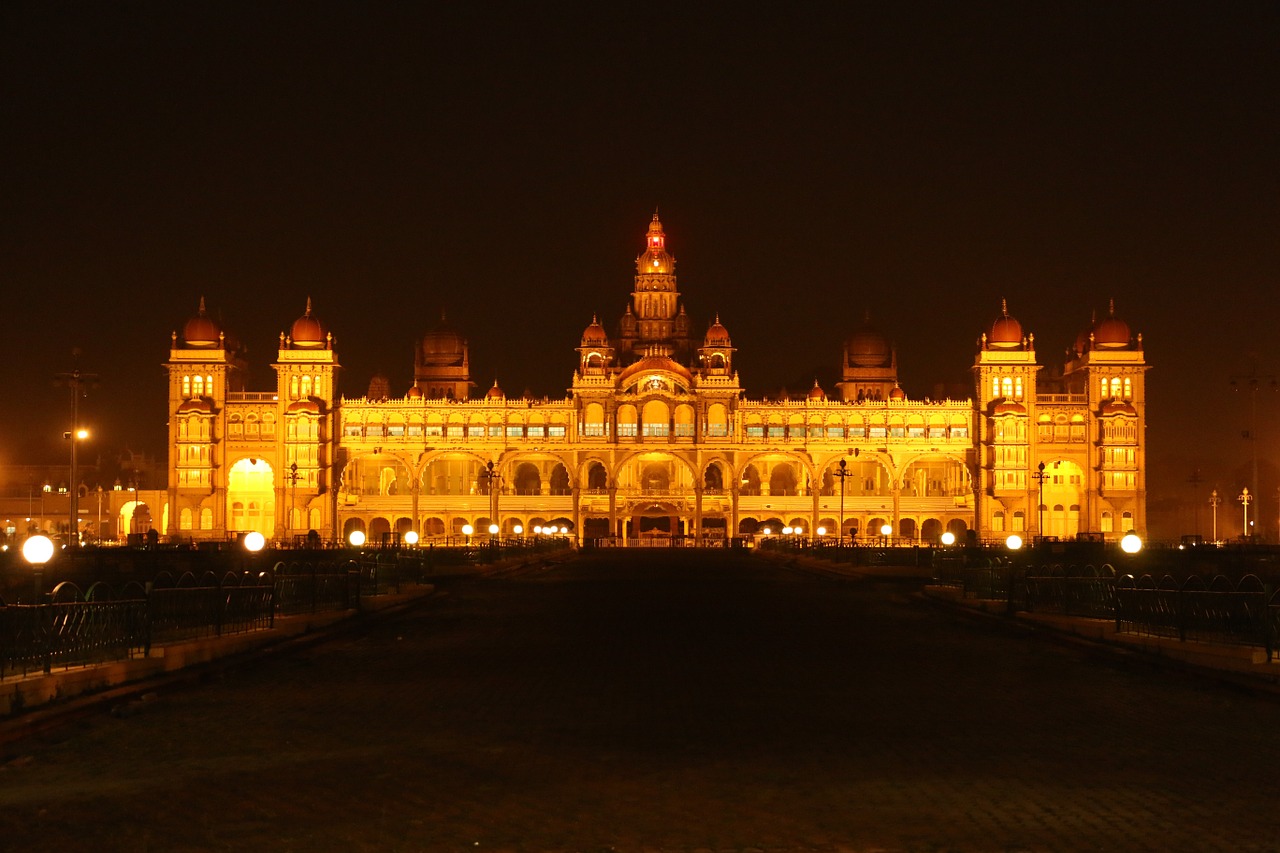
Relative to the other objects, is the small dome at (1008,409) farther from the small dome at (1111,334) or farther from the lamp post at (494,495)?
the lamp post at (494,495)

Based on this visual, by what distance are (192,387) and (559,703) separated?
108443mm

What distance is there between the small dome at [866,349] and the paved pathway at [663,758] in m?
121

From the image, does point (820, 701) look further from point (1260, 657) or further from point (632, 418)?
point (632, 418)

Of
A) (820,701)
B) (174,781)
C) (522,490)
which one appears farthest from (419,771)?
(522,490)

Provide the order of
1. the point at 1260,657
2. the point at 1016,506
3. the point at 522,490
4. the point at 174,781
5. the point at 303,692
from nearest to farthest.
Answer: the point at 174,781
the point at 303,692
the point at 1260,657
the point at 1016,506
the point at 522,490

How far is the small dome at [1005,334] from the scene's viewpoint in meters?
120

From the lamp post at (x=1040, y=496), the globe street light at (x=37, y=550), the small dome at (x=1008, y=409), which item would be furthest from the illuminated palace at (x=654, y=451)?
the globe street light at (x=37, y=550)

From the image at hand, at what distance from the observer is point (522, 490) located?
5118 inches

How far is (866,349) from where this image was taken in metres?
142

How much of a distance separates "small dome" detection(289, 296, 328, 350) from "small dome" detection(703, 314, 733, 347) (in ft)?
108

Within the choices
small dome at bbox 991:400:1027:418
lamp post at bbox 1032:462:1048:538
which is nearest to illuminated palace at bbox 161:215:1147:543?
small dome at bbox 991:400:1027:418

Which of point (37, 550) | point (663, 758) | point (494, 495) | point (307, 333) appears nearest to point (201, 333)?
point (307, 333)

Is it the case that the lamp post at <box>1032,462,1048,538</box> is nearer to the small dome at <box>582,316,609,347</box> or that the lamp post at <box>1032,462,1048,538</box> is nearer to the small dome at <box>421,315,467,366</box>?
the small dome at <box>582,316,609,347</box>

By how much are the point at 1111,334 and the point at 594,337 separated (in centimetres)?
4263
